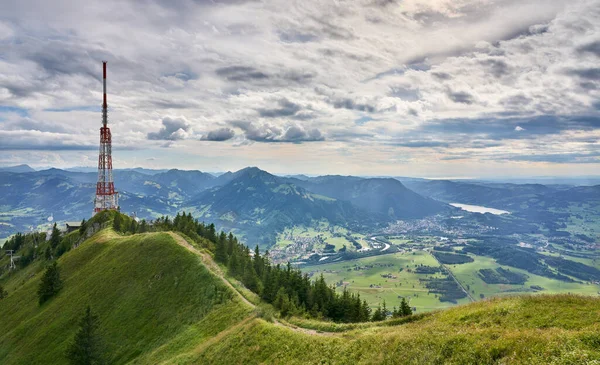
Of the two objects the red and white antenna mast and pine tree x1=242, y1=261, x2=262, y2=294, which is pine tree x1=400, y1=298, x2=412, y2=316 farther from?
the red and white antenna mast

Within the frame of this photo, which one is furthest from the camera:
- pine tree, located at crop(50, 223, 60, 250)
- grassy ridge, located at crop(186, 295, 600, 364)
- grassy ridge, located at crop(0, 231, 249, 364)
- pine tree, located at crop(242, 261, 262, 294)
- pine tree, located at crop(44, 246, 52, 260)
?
pine tree, located at crop(50, 223, 60, 250)

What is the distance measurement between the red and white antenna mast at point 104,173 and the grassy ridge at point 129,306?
61.2 meters

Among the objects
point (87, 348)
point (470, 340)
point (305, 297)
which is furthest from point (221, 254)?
point (470, 340)

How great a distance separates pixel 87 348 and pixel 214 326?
83.9ft

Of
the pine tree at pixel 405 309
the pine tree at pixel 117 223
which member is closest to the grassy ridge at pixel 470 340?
the pine tree at pixel 405 309

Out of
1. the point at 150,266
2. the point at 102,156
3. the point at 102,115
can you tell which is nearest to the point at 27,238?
the point at 102,156

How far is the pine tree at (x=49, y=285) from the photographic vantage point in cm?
9169

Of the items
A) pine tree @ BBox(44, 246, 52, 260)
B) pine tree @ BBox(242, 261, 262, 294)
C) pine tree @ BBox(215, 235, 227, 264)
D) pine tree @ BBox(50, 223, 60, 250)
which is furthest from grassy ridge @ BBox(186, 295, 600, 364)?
pine tree @ BBox(50, 223, 60, 250)

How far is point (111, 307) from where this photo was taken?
7669 centimetres

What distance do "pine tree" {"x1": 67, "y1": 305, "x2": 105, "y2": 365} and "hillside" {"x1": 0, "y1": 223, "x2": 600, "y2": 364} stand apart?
331 cm

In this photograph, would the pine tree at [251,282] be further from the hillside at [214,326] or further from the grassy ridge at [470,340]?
the grassy ridge at [470,340]

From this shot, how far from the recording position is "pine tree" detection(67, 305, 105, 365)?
59969mm

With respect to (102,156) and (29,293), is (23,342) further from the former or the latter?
(102,156)

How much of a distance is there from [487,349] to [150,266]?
81273 millimetres
